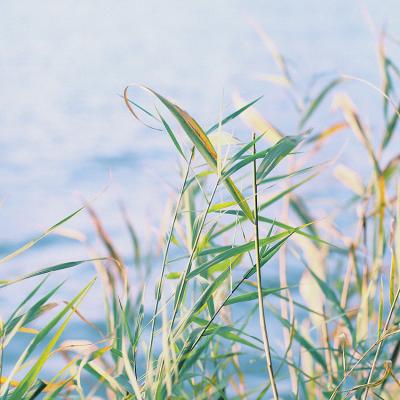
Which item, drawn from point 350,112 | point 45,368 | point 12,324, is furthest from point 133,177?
point 12,324

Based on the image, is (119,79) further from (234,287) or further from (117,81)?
(234,287)

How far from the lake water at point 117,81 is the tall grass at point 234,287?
59cm

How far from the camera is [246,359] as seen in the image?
2123 mm

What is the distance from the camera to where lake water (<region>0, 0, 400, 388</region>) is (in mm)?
2891

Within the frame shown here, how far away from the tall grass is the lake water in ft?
1.95

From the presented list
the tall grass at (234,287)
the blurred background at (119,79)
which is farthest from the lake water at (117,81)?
the tall grass at (234,287)

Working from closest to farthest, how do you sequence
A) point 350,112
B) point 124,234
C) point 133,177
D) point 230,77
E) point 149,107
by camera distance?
1. point 350,112
2. point 124,234
3. point 133,177
4. point 149,107
5. point 230,77

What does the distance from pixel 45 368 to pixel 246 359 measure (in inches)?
18.7

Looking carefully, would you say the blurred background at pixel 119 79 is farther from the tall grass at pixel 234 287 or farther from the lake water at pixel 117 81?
the tall grass at pixel 234 287

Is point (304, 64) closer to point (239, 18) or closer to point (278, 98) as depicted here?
point (278, 98)

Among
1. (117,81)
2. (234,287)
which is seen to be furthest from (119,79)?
(234,287)

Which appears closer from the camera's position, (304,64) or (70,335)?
(70,335)

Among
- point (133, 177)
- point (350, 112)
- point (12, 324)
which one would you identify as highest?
point (133, 177)

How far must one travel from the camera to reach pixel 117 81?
167 inches
